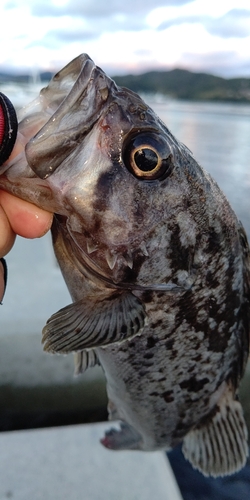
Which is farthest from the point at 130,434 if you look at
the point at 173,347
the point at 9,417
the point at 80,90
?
the point at 80,90

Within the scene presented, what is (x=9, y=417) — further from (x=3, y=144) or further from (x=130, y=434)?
(x=3, y=144)

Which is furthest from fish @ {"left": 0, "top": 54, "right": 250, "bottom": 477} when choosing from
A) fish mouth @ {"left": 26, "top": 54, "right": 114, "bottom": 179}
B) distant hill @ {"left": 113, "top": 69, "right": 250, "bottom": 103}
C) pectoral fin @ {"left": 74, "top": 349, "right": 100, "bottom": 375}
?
distant hill @ {"left": 113, "top": 69, "right": 250, "bottom": 103}

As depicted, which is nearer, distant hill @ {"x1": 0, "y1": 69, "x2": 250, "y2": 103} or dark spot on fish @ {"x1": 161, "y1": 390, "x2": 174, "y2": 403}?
dark spot on fish @ {"x1": 161, "y1": 390, "x2": 174, "y2": 403}

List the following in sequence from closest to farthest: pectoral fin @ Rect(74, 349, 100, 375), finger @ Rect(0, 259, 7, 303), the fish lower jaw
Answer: the fish lower jaw
finger @ Rect(0, 259, 7, 303)
pectoral fin @ Rect(74, 349, 100, 375)

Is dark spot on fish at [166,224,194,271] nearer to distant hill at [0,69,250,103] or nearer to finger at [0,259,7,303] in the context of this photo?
finger at [0,259,7,303]

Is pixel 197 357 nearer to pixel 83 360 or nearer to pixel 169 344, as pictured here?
pixel 169 344

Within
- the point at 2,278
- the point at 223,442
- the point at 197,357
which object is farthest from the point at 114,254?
the point at 223,442
